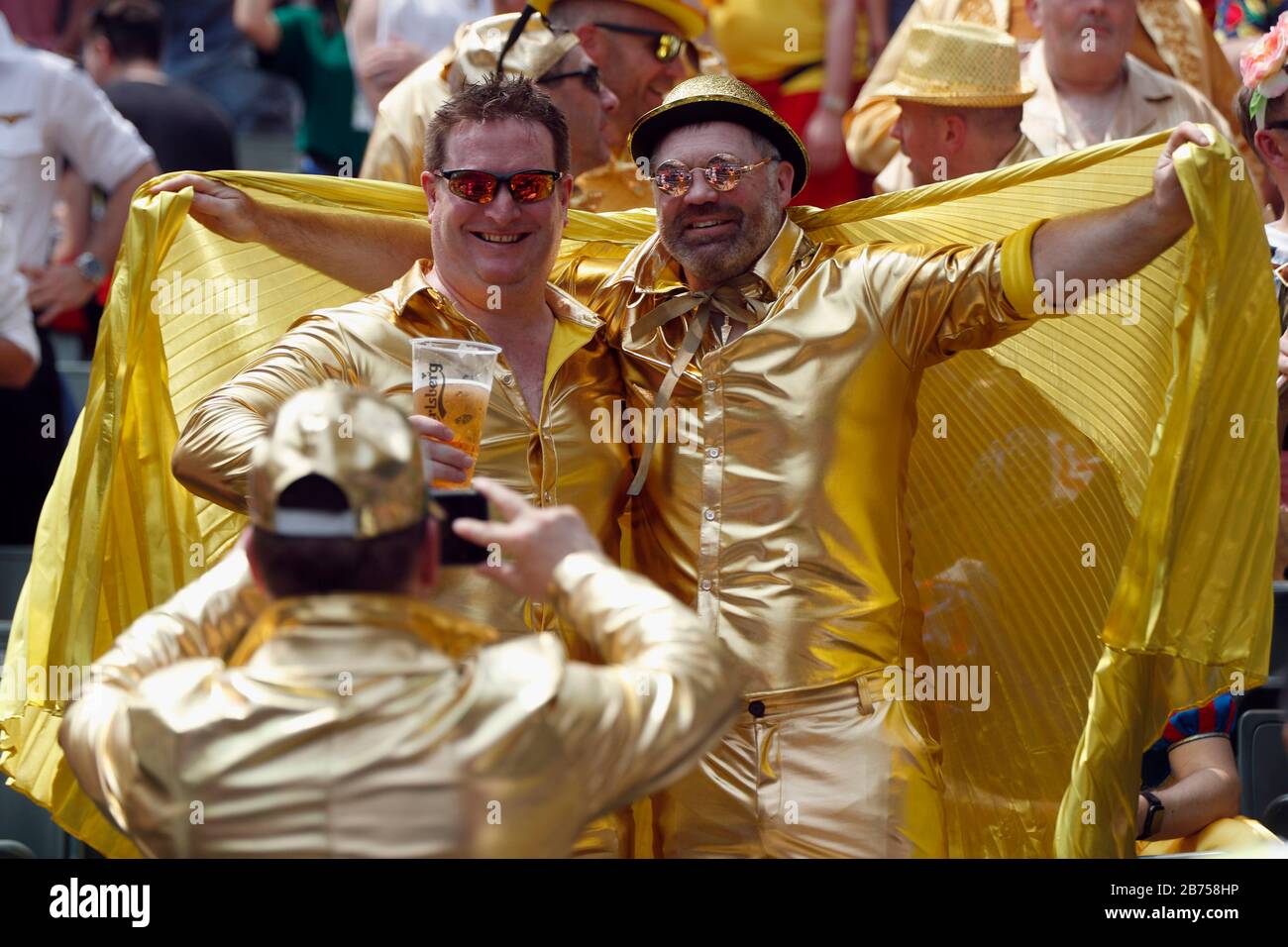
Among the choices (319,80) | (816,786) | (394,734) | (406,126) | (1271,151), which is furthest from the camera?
(319,80)

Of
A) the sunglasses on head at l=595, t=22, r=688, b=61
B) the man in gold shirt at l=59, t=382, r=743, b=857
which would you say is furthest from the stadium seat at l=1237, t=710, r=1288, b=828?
the sunglasses on head at l=595, t=22, r=688, b=61

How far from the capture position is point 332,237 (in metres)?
4.51

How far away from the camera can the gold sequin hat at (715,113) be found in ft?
13.5

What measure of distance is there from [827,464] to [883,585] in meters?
0.28

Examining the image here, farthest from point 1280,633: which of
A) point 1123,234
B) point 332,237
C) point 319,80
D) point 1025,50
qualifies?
point 319,80

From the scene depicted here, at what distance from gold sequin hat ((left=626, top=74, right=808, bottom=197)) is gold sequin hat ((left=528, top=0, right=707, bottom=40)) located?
166 centimetres

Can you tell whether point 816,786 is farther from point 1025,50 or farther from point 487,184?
point 1025,50

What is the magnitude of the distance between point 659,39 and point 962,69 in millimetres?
894

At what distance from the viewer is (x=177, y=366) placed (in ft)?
14.6

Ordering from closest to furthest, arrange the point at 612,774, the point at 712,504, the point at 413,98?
1. the point at 612,774
2. the point at 712,504
3. the point at 413,98

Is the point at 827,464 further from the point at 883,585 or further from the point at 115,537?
the point at 115,537

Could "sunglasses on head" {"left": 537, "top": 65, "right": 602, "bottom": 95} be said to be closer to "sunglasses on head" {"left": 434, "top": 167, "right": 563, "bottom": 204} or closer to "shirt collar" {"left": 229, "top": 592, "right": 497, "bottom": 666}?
"sunglasses on head" {"left": 434, "top": 167, "right": 563, "bottom": 204}
